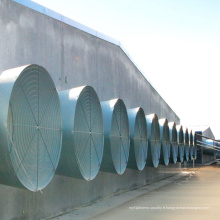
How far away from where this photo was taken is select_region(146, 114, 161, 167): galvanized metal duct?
1662 centimetres

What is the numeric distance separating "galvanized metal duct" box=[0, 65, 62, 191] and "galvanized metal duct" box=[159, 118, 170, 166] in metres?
11.0

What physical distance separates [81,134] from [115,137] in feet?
9.23

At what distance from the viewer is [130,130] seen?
45.8 feet

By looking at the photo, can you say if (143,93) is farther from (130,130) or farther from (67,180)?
(67,180)

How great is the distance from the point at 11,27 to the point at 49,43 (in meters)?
1.74

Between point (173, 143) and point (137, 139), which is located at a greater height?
point (137, 139)

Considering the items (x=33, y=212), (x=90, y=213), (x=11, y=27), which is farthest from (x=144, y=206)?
(x=11, y=27)

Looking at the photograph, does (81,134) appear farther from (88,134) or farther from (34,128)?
(34,128)

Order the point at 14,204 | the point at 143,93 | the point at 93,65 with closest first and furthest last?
the point at 14,204 < the point at 93,65 < the point at 143,93

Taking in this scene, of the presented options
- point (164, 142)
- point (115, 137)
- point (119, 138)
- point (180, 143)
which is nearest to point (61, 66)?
point (115, 137)

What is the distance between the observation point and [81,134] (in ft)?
31.7

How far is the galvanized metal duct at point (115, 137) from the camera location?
11.7 metres

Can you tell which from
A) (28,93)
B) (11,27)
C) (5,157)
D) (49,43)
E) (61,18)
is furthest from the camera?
(61,18)

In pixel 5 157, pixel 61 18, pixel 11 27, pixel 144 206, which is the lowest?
pixel 144 206
